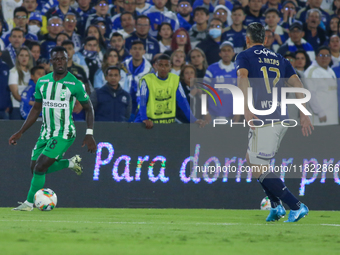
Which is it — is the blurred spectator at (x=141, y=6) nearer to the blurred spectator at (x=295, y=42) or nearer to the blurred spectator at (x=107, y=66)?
the blurred spectator at (x=107, y=66)

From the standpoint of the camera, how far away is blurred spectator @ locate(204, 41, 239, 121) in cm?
977

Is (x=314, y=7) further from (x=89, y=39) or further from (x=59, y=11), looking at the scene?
(x=59, y=11)

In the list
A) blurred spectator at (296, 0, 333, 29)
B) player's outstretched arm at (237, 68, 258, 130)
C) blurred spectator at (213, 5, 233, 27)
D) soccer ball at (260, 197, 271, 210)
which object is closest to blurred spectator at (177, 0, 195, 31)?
blurred spectator at (213, 5, 233, 27)

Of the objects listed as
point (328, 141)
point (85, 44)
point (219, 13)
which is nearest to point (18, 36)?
point (85, 44)

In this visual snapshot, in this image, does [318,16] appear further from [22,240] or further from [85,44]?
[22,240]

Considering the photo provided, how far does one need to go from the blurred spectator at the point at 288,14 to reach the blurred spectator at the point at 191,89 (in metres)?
4.10

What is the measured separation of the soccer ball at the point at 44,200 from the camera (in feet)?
25.3

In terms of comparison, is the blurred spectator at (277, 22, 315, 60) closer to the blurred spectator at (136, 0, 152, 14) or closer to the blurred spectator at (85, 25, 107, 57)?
the blurred spectator at (136, 0, 152, 14)

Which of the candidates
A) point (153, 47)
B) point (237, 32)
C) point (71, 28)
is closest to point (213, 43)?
point (237, 32)

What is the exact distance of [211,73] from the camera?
10.5m

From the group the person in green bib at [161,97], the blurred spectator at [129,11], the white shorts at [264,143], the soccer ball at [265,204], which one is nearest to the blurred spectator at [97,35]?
the blurred spectator at [129,11]

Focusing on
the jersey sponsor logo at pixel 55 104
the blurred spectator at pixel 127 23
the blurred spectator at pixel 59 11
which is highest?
the blurred spectator at pixel 59 11

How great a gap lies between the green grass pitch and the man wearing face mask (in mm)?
5445

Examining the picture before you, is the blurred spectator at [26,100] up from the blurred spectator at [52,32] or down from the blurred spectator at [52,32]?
down
